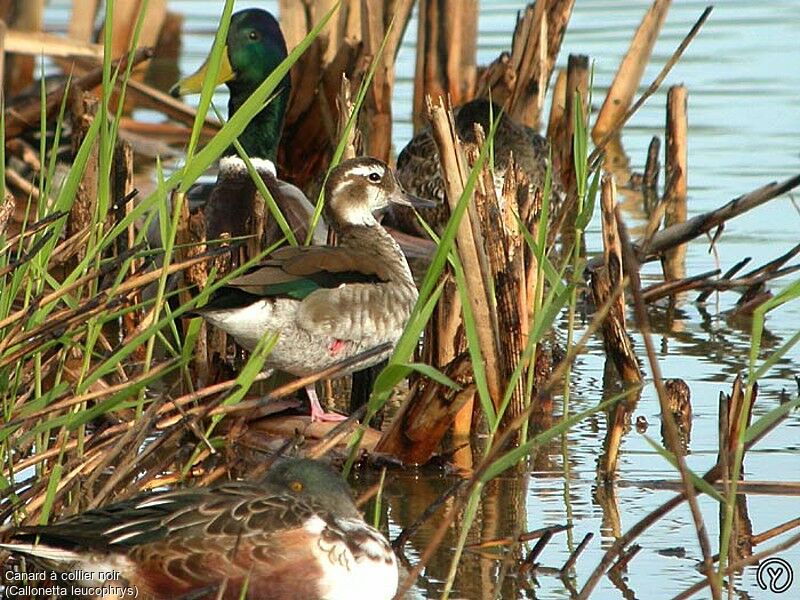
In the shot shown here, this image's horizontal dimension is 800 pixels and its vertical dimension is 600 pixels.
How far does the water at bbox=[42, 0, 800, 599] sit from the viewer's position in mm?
4387

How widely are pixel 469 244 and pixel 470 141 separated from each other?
10.9 feet

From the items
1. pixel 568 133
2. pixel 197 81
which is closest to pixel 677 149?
pixel 568 133

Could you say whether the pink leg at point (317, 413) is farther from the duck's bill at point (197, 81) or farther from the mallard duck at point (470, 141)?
the mallard duck at point (470, 141)

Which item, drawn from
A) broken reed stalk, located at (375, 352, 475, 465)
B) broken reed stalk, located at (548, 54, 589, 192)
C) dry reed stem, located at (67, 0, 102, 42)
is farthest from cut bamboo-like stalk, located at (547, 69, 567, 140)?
broken reed stalk, located at (375, 352, 475, 465)

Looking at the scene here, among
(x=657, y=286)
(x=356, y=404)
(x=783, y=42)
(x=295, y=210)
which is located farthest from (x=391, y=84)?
(x=783, y=42)

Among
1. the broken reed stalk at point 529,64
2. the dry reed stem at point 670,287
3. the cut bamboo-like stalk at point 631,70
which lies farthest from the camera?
the cut bamboo-like stalk at point 631,70

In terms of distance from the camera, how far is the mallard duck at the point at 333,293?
505cm

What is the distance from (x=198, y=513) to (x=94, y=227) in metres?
0.80

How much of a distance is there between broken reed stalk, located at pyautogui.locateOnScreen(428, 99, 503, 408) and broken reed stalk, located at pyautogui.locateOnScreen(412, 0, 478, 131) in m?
4.65

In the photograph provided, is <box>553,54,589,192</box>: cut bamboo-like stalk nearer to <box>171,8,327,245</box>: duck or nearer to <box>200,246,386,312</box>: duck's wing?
<box>171,8,327,245</box>: duck

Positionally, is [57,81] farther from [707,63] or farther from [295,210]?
[707,63]

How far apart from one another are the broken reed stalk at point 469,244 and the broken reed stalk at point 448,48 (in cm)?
465

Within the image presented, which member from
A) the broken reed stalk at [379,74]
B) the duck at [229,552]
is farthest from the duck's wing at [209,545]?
the broken reed stalk at [379,74]

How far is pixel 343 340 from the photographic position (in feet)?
17.9
